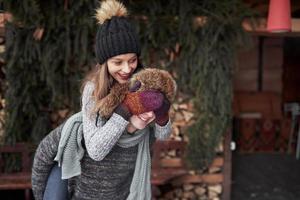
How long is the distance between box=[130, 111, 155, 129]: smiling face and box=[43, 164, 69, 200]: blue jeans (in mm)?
363

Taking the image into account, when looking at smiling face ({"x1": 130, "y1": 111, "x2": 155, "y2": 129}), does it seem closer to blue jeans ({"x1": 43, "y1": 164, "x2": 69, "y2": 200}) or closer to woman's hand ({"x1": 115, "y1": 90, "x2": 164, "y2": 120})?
woman's hand ({"x1": 115, "y1": 90, "x2": 164, "y2": 120})

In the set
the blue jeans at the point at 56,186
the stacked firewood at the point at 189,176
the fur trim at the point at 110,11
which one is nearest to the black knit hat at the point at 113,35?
the fur trim at the point at 110,11

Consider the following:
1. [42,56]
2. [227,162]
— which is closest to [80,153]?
[42,56]

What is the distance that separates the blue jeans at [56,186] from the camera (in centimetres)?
169

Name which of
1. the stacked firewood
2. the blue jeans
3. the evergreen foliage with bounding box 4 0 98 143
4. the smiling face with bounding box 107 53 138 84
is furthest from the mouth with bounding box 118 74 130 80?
the stacked firewood

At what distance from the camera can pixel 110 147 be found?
152 centimetres

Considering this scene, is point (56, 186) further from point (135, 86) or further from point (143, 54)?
point (143, 54)

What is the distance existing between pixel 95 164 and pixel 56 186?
7.3 inches

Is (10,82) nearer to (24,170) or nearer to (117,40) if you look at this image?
(24,170)

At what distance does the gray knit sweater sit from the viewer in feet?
5.06

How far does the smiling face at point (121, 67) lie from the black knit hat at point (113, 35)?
0.7 inches

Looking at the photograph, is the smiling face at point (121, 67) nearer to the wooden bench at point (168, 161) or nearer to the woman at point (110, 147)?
the woman at point (110, 147)

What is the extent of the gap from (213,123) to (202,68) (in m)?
0.51

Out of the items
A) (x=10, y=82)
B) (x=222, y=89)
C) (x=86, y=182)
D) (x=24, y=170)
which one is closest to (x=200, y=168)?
(x=222, y=89)
